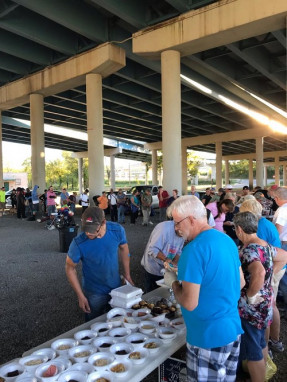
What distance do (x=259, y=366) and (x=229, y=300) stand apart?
1.09 meters

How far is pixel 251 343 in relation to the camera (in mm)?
2693

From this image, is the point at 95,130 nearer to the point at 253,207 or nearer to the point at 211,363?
the point at 253,207

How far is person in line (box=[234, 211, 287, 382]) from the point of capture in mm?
2662

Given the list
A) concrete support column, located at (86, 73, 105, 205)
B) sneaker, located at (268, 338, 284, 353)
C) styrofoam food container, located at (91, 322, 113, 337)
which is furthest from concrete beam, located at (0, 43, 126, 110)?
styrofoam food container, located at (91, 322, 113, 337)

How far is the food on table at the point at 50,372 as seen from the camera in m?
2.00

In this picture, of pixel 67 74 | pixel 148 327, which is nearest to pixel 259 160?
pixel 67 74

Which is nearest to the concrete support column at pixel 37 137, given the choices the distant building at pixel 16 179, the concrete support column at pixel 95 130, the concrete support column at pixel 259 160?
the concrete support column at pixel 95 130

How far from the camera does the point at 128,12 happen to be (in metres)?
12.0

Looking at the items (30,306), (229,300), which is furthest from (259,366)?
(30,306)

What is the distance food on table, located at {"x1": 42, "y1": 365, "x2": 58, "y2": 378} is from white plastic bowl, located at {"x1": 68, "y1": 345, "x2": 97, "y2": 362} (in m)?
0.17

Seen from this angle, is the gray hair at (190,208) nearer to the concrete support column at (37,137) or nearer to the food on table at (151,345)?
the food on table at (151,345)

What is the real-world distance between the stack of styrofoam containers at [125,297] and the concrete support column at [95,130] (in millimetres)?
14301

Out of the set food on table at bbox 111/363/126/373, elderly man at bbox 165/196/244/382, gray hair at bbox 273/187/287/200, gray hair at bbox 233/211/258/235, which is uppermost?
gray hair at bbox 273/187/287/200

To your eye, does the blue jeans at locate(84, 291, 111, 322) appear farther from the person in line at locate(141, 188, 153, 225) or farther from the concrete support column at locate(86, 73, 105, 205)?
the concrete support column at locate(86, 73, 105, 205)
